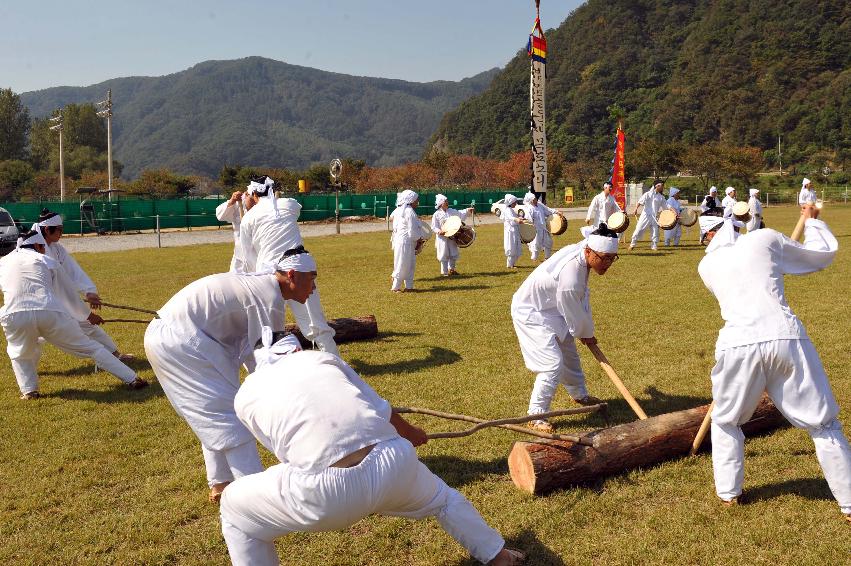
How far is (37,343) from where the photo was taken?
711 centimetres

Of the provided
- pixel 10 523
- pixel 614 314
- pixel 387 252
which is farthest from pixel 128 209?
pixel 10 523

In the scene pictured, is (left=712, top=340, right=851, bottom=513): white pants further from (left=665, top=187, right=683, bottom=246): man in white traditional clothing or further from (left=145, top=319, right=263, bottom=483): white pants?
(left=665, top=187, right=683, bottom=246): man in white traditional clothing

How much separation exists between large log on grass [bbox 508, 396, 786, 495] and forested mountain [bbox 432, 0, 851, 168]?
237 ft

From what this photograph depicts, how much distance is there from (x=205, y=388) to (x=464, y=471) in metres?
1.99

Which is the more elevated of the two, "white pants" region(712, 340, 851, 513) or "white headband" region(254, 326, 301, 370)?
"white headband" region(254, 326, 301, 370)

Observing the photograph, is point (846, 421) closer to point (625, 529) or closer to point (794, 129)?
point (625, 529)

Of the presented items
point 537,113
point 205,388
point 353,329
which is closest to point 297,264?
point 205,388

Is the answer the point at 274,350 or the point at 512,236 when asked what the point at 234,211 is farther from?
the point at 512,236

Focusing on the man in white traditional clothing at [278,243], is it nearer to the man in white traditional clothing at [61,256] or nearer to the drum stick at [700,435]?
the man in white traditional clothing at [61,256]

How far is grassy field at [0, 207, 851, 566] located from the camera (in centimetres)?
409

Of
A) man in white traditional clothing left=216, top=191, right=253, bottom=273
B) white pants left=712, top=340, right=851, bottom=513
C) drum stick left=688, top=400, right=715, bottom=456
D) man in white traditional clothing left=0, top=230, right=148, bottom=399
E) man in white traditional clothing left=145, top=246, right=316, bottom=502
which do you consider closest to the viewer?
white pants left=712, top=340, right=851, bottom=513

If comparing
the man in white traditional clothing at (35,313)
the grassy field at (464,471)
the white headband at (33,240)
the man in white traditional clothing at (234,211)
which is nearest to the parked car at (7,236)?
the grassy field at (464,471)

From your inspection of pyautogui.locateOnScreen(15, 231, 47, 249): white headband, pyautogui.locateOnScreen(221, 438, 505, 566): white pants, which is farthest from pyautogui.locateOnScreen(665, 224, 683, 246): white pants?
pyautogui.locateOnScreen(221, 438, 505, 566): white pants

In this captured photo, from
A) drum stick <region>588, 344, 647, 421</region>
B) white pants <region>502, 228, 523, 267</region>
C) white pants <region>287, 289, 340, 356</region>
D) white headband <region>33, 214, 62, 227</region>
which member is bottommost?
drum stick <region>588, 344, 647, 421</region>
